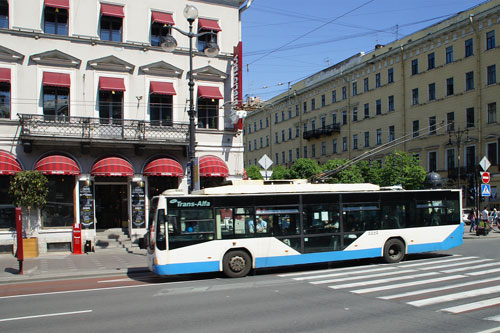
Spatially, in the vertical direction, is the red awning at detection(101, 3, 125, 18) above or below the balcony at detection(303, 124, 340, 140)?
above

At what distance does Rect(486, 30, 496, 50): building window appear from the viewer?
1644 inches

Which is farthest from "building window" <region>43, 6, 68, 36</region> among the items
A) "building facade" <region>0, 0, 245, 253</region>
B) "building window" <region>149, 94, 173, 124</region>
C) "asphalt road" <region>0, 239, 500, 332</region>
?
"asphalt road" <region>0, 239, 500, 332</region>

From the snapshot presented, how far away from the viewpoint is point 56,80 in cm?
2298

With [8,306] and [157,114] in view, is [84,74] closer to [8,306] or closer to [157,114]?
[157,114]

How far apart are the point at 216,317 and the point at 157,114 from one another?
1737cm

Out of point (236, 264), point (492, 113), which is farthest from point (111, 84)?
point (492, 113)

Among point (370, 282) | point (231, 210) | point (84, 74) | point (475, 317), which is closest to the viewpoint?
point (475, 317)

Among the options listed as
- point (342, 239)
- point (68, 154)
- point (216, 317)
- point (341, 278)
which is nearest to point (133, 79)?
point (68, 154)

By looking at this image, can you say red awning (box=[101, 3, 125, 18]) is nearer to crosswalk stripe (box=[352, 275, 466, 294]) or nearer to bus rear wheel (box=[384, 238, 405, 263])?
bus rear wheel (box=[384, 238, 405, 263])

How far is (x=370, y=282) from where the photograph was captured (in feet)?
43.7

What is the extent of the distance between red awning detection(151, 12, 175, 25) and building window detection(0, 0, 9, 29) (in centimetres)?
680

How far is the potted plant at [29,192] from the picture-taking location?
69.8ft

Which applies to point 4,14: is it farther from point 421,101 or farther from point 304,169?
point 421,101

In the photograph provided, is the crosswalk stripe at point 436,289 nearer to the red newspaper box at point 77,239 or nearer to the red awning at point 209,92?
the red newspaper box at point 77,239
